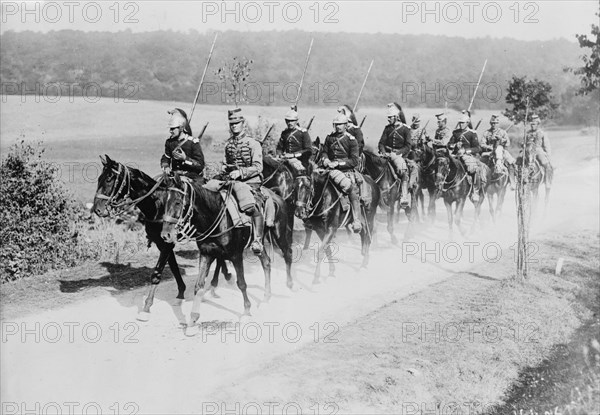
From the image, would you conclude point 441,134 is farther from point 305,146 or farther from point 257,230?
point 257,230

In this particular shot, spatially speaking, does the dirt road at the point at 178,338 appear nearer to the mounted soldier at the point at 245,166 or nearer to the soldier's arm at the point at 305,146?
the mounted soldier at the point at 245,166

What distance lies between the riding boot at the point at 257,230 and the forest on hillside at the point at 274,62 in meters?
10.8

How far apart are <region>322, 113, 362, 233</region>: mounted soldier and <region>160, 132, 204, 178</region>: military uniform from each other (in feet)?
9.77

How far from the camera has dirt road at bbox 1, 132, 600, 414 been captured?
7.14m

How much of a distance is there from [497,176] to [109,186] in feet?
44.6

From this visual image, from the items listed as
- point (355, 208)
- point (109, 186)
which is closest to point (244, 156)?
point (109, 186)

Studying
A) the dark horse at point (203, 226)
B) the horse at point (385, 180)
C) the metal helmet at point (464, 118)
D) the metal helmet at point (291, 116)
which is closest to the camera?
the dark horse at point (203, 226)

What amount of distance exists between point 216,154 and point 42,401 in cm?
2767

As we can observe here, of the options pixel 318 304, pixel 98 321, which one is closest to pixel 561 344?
pixel 318 304

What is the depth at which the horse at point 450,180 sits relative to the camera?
16203 millimetres

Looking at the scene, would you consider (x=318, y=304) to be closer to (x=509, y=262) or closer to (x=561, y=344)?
(x=561, y=344)

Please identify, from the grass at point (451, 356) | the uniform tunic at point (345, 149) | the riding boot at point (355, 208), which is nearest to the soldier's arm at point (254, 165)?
the uniform tunic at point (345, 149)

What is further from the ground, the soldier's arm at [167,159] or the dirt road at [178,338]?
the soldier's arm at [167,159]

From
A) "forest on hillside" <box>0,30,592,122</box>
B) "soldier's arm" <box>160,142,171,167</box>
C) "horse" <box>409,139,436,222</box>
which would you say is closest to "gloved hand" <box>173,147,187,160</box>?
"soldier's arm" <box>160,142,171,167</box>
